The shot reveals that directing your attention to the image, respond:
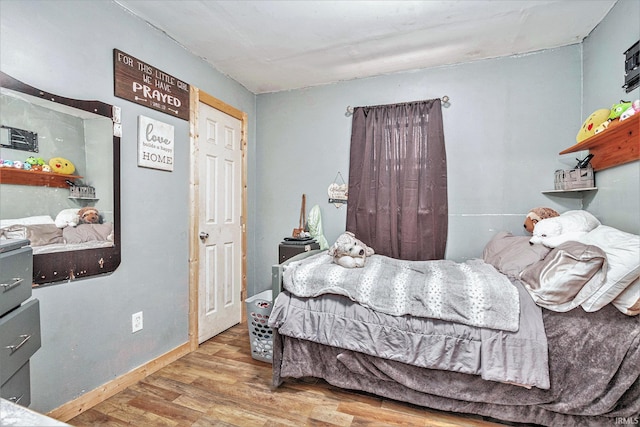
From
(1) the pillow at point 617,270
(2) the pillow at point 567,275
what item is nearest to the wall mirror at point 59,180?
(2) the pillow at point 567,275

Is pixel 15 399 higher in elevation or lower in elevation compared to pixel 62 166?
lower

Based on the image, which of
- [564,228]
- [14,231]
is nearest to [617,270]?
[564,228]

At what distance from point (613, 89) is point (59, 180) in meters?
3.42

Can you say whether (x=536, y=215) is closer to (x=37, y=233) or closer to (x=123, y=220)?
(x=123, y=220)

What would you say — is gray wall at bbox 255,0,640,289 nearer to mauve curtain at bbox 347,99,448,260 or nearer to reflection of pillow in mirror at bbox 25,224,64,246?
mauve curtain at bbox 347,99,448,260

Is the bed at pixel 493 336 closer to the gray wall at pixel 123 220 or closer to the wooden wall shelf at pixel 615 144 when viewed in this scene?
the wooden wall shelf at pixel 615 144

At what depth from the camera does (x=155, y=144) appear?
2.11 metres

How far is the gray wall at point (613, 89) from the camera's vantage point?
5.58 ft

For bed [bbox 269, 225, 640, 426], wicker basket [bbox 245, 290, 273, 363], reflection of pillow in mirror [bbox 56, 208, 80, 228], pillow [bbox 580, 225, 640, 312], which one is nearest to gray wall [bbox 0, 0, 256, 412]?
reflection of pillow in mirror [bbox 56, 208, 80, 228]

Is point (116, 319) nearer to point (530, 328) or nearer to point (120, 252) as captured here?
point (120, 252)

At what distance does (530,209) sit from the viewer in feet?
8.11

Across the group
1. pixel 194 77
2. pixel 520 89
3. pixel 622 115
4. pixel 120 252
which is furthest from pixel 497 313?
pixel 194 77

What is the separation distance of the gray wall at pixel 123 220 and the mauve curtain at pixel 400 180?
5.09 ft

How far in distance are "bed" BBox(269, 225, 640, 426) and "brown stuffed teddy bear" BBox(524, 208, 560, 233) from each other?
1.44ft
